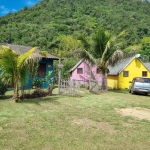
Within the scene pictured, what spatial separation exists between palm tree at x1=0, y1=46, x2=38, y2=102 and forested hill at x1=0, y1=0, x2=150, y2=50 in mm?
24464

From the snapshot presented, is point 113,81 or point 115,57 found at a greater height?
point 115,57

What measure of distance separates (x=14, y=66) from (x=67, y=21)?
39.9 meters

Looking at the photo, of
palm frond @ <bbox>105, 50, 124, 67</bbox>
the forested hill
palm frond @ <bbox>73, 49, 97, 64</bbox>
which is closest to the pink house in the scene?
palm frond @ <bbox>73, 49, 97, 64</bbox>

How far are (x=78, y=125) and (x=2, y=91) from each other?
6.79m

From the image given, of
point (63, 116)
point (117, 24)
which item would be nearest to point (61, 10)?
point (117, 24)

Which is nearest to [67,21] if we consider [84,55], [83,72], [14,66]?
[83,72]

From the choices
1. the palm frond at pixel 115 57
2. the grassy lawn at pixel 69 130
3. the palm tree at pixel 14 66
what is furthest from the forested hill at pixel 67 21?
the grassy lawn at pixel 69 130

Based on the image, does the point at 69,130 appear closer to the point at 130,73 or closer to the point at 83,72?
the point at 130,73

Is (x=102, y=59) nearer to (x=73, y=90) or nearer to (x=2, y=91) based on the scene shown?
(x=73, y=90)

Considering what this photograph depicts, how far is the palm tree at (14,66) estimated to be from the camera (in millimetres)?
9945

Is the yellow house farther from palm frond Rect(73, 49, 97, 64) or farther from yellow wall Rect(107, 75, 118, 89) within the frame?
palm frond Rect(73, 49, 97, 64)

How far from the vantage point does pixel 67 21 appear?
158 ft

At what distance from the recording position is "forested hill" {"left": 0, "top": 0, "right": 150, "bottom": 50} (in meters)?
37.4

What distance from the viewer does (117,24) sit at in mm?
42656
